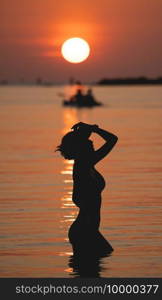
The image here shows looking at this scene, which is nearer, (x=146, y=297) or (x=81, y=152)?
(x=146, y=297)

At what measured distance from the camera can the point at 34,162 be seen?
84.2ft

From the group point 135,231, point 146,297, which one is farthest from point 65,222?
point 146,297

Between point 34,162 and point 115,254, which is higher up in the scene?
point 34,162

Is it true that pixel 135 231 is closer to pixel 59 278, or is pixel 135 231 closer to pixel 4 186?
pixel 59 278

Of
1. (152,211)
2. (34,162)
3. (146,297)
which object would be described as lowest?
(146,297)

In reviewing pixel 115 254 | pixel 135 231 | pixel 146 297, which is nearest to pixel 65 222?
pixel 135 231

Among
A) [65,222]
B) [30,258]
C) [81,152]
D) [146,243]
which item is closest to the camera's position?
[81,152]

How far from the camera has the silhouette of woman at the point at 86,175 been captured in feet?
34.9

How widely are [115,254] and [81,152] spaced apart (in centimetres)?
229

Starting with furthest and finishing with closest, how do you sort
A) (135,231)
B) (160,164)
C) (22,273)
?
1. (160,164)
2. (135,231)
3. (22,273)

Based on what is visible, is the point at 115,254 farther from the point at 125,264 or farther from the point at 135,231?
the point at 135,231

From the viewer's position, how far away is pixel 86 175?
35.3 ft

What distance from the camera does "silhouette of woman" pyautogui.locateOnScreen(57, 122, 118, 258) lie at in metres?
10.6

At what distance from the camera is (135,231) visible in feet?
47.2
